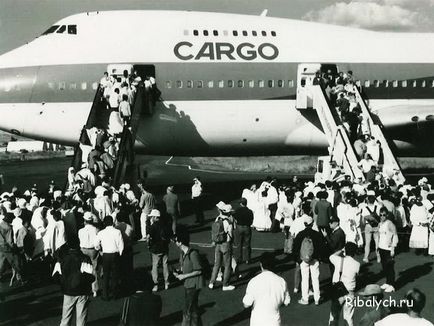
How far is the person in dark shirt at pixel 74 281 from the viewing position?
8617mm

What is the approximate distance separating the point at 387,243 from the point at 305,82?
10993 mm

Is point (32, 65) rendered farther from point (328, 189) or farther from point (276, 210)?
point (328, 189)

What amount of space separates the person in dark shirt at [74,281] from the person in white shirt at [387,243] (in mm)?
5942

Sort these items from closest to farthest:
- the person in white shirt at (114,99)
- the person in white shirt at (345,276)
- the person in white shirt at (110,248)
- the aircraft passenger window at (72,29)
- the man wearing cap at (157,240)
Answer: the person in white shirt at (345,276) < the person in white shirt at (110,248) < the man wearing cap at (157,240) < the person in white shirt at (114,99) < the aircraft passenger window at (72,29)

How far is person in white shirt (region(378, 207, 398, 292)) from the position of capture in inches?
442

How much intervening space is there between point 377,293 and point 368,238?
6593 mm

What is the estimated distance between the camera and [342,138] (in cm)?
1881

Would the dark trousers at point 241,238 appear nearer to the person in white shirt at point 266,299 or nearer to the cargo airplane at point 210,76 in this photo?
the person in white shirt at point 266,299

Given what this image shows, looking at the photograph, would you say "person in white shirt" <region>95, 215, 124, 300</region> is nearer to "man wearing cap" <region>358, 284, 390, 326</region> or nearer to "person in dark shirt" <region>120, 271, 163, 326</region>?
"person in dark shirt" <region>120, 271, 163, 326</region>

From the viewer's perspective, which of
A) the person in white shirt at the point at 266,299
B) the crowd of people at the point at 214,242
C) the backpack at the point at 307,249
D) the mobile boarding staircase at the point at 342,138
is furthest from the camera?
the mobile boarding staircase at the point at 342,138

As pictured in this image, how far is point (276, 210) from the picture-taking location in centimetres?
1802

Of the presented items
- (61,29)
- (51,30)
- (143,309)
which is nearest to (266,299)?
(143,309)

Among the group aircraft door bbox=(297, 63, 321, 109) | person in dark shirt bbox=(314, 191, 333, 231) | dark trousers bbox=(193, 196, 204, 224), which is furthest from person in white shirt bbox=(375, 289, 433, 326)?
aircraft door bbox=(297, 63, 321, 109)

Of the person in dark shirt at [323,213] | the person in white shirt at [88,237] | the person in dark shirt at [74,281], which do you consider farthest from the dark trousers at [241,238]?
the person in dark shirt at [74,281]
